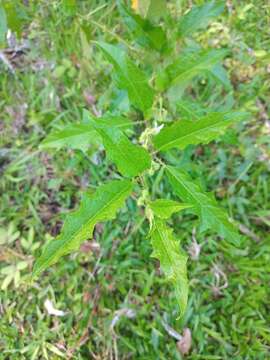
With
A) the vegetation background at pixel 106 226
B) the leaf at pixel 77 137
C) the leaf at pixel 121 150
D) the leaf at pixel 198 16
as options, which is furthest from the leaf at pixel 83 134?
the vegetation background at pixel 106 226

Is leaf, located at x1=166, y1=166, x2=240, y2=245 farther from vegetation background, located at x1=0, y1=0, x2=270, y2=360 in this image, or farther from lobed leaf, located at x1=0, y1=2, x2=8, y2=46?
vegetation background, located at x1=0, y1=0, x2=270, y2=360

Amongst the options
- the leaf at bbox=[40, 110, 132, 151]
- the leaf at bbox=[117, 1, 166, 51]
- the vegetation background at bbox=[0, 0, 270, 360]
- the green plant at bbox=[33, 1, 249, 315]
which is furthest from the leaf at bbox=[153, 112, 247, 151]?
the vegetation background at bbox=[0, 0, 270, 360]

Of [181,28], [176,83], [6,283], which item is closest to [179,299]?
[176,83]

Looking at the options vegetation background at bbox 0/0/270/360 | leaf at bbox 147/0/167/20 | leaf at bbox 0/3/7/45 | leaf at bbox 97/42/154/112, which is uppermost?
leaf at bbox 0/3/7/45

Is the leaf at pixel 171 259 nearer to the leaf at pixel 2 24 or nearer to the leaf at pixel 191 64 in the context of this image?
the leaf at pixel 191 64

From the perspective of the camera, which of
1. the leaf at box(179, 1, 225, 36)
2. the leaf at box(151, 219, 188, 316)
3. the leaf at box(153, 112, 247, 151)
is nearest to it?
the leaf at box(151, 219, 188, 316)

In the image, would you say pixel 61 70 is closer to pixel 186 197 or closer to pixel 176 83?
pixel 176 83

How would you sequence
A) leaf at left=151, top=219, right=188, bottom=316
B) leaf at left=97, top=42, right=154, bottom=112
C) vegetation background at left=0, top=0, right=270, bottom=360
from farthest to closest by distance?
vegetation background at left=0, top=0, right=270, bottom=360 → leaf at left=97, top=42, right=154, bottom=112 → leaf at left=151, top=219, right=188, bottom=316

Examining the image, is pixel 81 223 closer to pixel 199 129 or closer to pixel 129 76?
pixel 199 129

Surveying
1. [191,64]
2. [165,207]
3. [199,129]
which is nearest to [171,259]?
[165,207]
